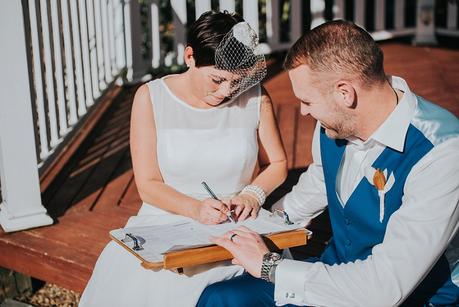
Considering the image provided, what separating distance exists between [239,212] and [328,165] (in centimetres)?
39

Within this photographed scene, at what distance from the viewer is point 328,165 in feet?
8.46

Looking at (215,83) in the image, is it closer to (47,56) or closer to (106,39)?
(47,56)

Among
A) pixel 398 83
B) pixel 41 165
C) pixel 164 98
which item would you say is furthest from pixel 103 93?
pixel 398 83

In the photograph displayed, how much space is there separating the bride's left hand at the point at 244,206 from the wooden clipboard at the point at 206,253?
26 centimetres

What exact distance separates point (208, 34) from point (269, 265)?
936 mm

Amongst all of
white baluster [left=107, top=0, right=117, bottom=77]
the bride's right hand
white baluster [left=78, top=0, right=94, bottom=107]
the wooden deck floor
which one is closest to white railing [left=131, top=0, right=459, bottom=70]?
white baluster [left=107, top=0, right=117, bottom=77]

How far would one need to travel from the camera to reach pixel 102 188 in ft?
14.1

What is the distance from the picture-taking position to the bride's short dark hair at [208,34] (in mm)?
2787

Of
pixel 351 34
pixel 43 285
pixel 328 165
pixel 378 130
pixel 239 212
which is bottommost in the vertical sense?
pixel 43 285

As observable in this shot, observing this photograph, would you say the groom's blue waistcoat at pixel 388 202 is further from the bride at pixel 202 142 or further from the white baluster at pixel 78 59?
the white baluster at pixel 78 59

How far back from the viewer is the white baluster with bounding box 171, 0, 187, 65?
5.96 m

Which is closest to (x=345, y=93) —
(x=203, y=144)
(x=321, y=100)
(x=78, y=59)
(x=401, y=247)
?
(x=321, y=100)

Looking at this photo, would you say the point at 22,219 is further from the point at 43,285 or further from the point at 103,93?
the point at 103,93

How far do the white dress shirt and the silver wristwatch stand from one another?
0.03m
